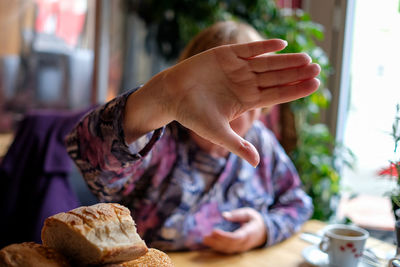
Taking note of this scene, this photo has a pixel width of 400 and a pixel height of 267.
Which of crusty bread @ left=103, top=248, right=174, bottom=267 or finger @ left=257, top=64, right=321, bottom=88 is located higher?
finger @ left=257, top=64, right=321, bottom=88

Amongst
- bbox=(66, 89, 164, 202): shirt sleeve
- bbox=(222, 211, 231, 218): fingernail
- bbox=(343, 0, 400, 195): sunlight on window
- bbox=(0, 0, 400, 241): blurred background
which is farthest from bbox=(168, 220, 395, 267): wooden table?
bbox=(343, 0, 400, 195): sunlight on window

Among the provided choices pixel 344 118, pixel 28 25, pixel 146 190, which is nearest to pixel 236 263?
pixel 146 190

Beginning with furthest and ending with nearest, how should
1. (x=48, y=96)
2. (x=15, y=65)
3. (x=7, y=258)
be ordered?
(x=48, y=96) → (x=15, y=65) → (x=7, y=258)

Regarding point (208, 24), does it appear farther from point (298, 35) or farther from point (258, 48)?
point (258, 48)

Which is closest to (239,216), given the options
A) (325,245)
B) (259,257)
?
(259,257)

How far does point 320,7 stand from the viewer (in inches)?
104

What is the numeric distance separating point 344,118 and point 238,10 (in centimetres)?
106

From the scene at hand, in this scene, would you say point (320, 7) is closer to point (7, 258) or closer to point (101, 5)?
point (101, 5)

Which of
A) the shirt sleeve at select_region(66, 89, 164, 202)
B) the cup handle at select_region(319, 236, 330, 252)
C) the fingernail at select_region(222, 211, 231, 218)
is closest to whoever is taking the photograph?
the shirt sleeve at select_region(66, 89, 164, 202)

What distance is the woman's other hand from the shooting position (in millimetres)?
909

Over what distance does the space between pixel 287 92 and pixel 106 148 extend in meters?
0.37

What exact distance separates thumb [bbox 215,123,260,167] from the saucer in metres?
0.41

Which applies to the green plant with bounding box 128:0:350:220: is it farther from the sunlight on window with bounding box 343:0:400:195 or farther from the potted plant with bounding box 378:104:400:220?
the potted plant with bounding box 378:104:400:220

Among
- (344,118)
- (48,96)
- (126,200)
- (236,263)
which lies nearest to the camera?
(236,263)
